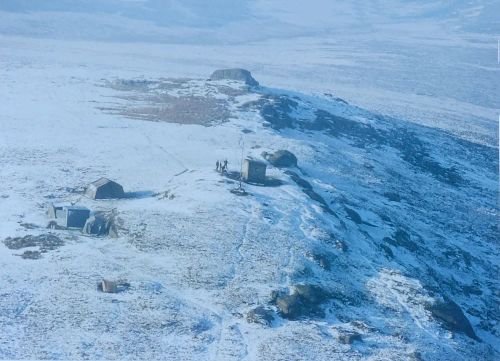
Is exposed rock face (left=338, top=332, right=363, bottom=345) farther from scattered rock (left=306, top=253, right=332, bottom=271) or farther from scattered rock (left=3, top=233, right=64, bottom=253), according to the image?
scattered rock (left=3, top=233, right=64, bottom=253)

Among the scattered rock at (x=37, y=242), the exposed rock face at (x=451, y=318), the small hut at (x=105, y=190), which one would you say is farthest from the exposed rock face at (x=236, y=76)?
the exposed rock face at (x=451, y=318)

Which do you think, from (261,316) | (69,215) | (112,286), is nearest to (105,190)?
(69,215)

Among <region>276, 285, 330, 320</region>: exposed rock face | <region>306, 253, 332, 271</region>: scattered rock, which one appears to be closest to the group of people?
<region>306, 253, 332, 271</region>: scattered rock

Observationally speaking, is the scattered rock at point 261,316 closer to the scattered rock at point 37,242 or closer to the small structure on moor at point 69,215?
the scattered rock at point 37,242

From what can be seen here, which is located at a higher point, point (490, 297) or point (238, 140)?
point (238, 140)

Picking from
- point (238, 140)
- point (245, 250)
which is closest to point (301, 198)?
point (245, 250)

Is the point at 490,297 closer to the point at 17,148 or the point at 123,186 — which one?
the point at 123,186
